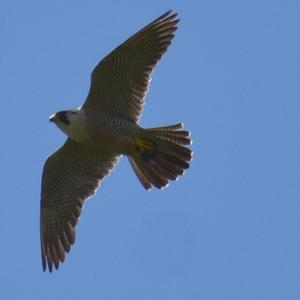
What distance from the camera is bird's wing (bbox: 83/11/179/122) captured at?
13000mm

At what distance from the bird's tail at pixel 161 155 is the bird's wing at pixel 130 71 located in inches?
14.8

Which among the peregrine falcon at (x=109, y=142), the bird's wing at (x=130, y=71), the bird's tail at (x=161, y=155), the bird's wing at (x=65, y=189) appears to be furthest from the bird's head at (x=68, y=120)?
the bird's tail at (x=161, y=155)

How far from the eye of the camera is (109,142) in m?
13.4

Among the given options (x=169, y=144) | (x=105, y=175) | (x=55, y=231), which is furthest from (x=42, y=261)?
(x=169, y=144)

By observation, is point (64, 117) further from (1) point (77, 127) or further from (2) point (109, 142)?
(2) point (109, 142)

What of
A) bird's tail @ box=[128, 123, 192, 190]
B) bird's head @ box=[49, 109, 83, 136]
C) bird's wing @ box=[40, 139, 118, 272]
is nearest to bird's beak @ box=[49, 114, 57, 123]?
bird's head @ box=[49, 109, 83, 136]

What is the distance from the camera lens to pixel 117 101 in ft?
43.7

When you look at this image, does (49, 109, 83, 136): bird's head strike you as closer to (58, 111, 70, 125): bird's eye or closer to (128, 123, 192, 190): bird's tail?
(58, 111, 70, 125): bird's eye

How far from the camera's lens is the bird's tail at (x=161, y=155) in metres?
13.3

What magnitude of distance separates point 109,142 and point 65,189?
1.16 meters

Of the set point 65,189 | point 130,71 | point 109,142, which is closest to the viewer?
point 130,71

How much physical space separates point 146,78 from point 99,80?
682 millimetres

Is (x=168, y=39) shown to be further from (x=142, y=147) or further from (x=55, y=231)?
(x=55, y=231)

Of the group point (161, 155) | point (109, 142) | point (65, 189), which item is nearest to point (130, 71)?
point (109, 142)
